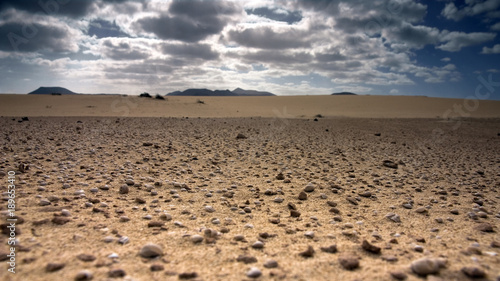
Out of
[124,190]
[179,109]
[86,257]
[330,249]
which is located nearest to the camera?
[86,257]

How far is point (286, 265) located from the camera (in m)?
2.39

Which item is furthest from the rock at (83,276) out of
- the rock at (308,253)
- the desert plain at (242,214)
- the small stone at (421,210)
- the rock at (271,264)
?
the small stone at (421,210)

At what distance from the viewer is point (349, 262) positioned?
2371mm

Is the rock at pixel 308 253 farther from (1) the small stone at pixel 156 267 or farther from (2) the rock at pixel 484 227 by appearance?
(2) the rock at pixel 484 227

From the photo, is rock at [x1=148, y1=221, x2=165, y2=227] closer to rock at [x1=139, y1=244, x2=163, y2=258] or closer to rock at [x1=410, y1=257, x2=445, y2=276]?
rock at [x1=139, y1=244, x2=163, y2=258]

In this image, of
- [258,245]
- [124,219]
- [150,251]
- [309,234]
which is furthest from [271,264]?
[124,219]

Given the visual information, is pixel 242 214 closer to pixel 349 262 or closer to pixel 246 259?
pixel 246 259

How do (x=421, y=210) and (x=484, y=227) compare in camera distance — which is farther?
(x=421, y=210)

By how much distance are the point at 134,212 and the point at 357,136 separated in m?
10.1

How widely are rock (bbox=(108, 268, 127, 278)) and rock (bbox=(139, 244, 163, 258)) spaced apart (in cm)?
29

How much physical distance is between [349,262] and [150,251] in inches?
65.9

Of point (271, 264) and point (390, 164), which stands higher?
point (390, 164)

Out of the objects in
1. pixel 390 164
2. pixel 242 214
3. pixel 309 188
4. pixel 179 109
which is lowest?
pixel 242 214

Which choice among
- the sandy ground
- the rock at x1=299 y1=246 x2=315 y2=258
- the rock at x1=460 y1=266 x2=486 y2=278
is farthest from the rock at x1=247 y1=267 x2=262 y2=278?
the sandy ground
